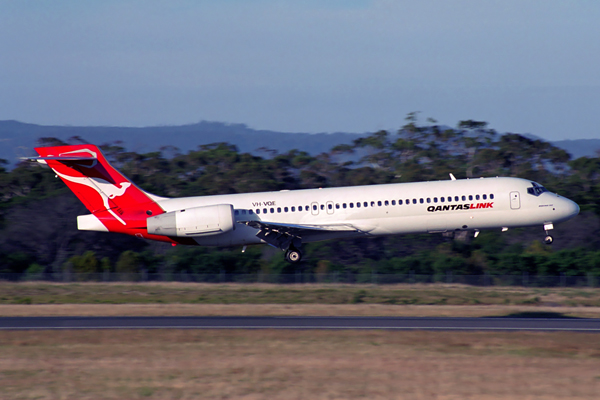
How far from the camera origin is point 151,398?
14156 mm

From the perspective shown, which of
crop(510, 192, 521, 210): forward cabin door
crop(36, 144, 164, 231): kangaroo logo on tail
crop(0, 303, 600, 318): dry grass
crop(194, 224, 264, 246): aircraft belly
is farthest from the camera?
crop(194, 224, 264, 246): aircraft belly

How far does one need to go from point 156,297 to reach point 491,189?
16813 millimetres

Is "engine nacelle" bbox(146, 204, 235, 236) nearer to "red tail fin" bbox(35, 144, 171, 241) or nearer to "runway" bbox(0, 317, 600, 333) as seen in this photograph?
"red tail fin" bbox(35, 144, 171, 241)

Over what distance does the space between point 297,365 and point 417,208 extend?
50.3ft

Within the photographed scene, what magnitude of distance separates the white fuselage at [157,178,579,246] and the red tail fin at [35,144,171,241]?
444 cm

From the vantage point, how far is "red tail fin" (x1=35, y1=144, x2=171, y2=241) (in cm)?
3222

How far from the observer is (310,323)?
23750 mm

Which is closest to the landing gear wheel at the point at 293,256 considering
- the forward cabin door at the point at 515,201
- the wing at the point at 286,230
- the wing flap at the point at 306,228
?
the wing at the point at 286,230

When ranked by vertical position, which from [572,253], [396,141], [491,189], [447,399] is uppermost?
[396,141]

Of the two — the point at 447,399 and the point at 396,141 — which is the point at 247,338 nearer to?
the point at 447,399

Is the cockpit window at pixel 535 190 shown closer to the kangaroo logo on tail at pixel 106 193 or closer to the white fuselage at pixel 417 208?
the white fuselage at pixel 417 208

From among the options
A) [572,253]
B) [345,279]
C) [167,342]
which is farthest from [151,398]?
[572,253]

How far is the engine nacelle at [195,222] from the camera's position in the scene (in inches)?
1212

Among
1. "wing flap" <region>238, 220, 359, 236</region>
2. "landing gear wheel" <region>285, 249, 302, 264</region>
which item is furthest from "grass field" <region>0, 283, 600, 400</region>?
"landing gear wheel" <region>285, 249, 302, 264</region>
